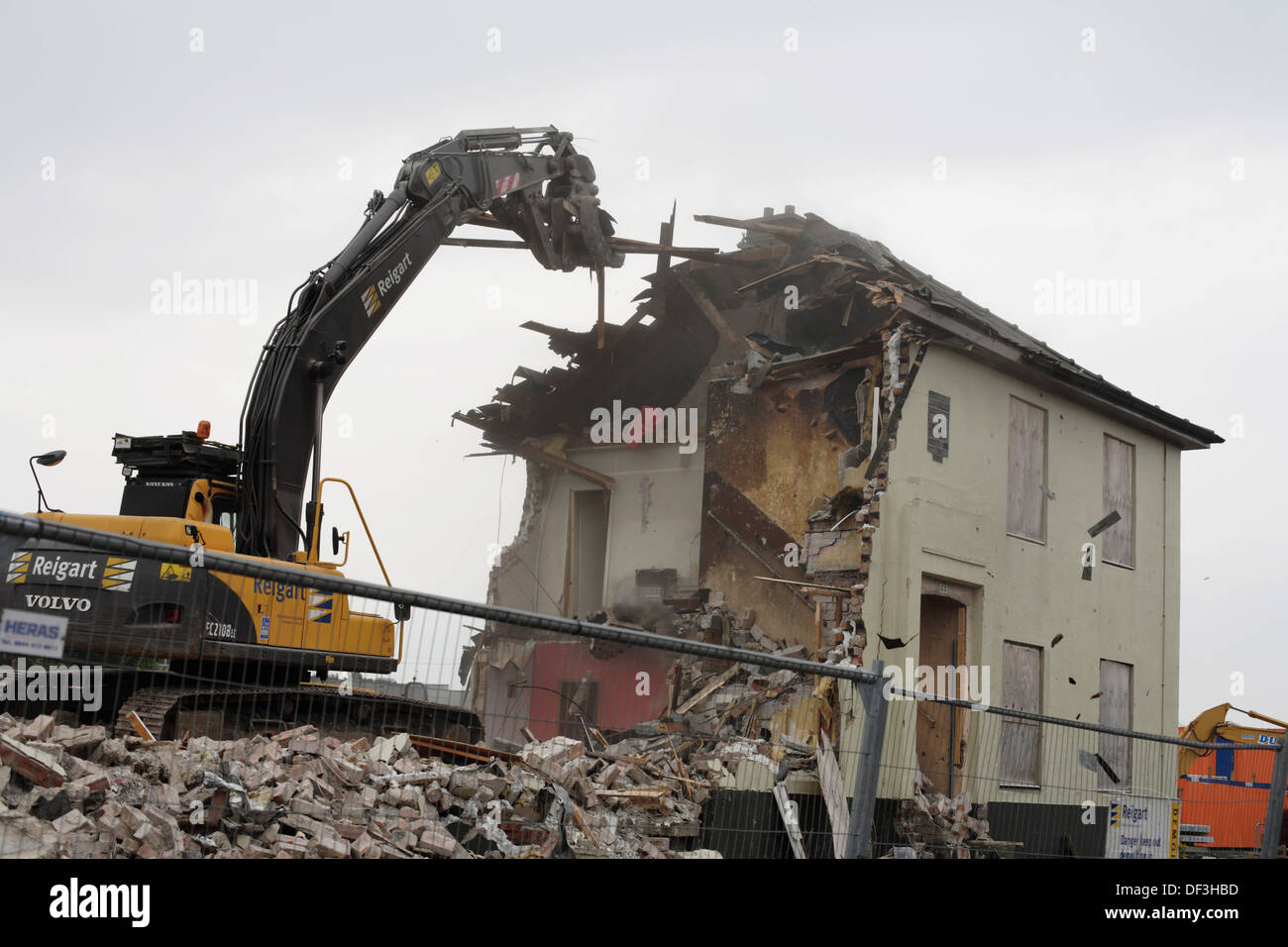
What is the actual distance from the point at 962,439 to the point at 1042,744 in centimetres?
415

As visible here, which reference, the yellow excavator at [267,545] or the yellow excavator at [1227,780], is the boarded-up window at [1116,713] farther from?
the yellow excavator at [267,545]

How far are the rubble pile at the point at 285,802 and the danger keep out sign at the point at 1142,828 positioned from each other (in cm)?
368

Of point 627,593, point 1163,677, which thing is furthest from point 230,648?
point 1163,677

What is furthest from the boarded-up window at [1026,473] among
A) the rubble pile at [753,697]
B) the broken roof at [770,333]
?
the rubble pile at [753,697]

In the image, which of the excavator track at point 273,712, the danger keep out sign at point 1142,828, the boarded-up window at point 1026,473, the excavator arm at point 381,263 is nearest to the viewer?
the excavator track at point 273,712

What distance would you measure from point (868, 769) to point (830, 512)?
9591 millimetres

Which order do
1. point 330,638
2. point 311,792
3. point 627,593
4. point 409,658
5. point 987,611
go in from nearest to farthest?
point 409,658 < point 311,792 < point 330,638 < point 987,611 < point 627,593

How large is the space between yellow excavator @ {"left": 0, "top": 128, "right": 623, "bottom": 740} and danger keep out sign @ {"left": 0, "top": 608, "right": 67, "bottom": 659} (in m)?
3.92

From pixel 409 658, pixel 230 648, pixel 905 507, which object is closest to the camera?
pixel 409 658

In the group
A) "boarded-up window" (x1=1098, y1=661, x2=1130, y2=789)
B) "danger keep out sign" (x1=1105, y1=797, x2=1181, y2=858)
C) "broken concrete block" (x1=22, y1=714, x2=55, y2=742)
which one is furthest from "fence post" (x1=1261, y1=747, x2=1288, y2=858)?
"boarded-up window" (x1=1098, y1=661, x2=1130, y2=789)

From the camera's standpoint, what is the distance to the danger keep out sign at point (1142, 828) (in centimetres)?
1055

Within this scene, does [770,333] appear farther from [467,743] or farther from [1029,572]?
[467,743]

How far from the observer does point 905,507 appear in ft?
47.9
